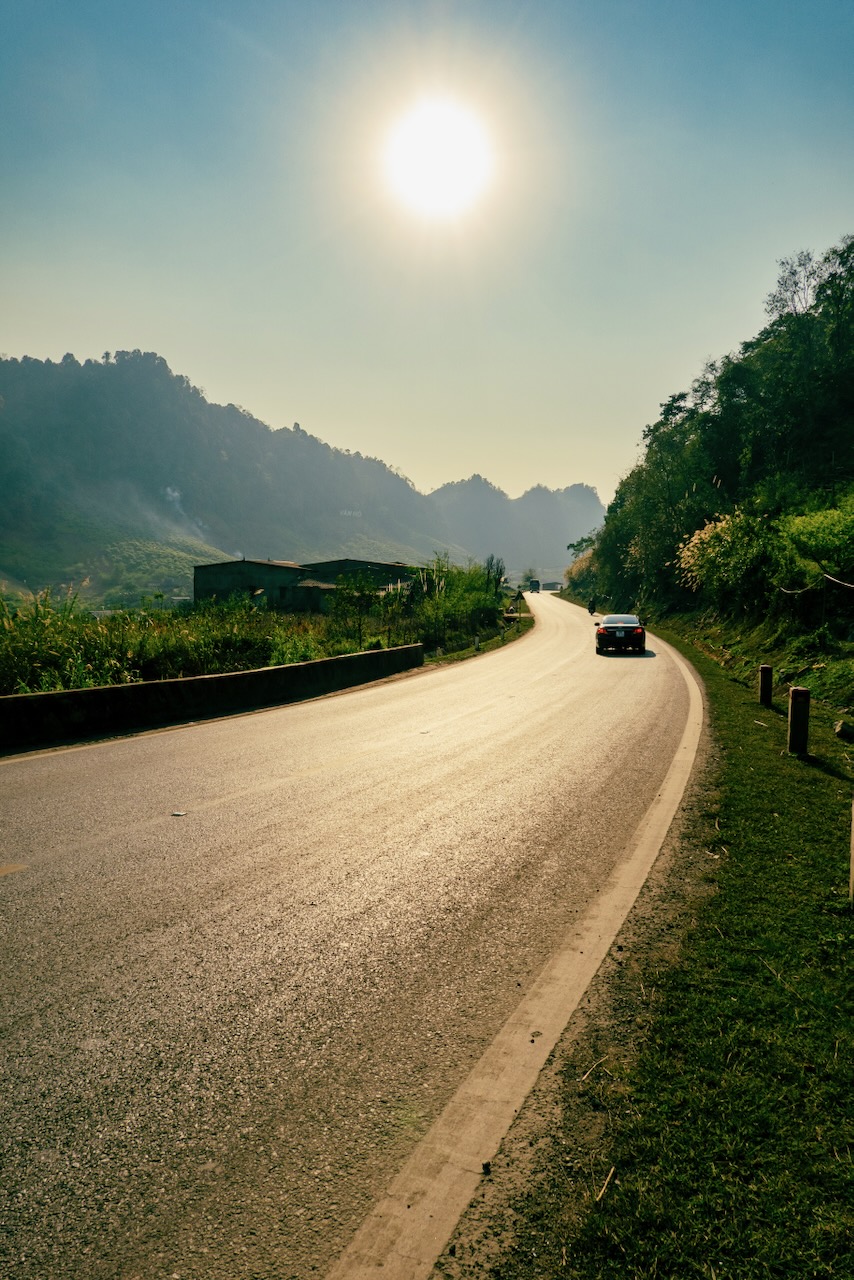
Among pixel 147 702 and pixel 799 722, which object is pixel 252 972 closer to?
pixel 799 722

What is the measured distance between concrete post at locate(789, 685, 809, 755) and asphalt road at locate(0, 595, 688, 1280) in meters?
2.09

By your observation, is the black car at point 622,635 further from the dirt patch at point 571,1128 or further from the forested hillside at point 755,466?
the dirt patch at point 571,1128

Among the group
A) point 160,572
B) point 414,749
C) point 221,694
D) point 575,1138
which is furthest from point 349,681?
point 160,572

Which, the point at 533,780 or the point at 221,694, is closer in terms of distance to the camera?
the point at 533,780

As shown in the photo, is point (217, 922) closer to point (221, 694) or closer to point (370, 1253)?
point (370, 1253)

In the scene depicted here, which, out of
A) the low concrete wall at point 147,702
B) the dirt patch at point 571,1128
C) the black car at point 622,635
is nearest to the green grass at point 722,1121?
the dirt patch at point 571,1128

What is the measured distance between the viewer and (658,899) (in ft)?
15.3

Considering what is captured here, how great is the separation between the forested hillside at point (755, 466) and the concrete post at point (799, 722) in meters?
14.8

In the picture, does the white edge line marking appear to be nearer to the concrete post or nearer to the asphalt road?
the asphalt road

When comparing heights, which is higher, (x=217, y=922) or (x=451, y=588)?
(x=451, y=588)

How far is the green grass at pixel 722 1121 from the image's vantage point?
2.04m

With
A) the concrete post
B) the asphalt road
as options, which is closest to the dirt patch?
the asphalt road

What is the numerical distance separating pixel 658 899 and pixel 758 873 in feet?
3.25

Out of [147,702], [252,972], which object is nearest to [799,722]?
[252,972]
